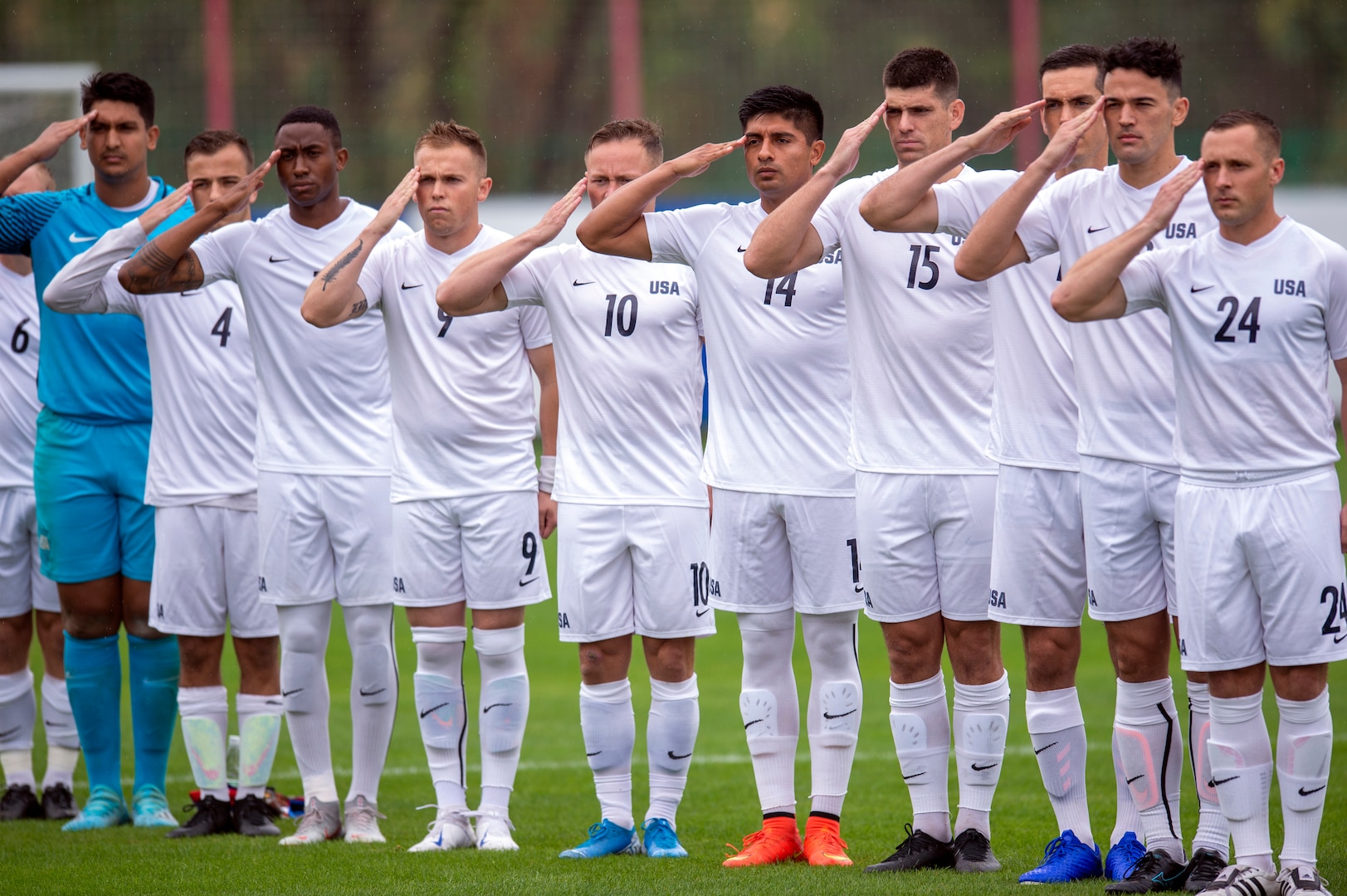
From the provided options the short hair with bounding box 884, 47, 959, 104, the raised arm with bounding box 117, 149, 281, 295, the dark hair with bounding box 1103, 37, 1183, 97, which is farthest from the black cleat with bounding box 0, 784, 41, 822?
the dark hair with bounding box 1103, 37, 1183, 97

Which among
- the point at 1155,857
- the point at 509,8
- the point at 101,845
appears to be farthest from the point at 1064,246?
the point at 509,8

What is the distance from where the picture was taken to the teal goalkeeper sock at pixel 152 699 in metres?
7.00

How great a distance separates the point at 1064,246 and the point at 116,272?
3866 mm

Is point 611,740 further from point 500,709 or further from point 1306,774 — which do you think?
point 1306,774

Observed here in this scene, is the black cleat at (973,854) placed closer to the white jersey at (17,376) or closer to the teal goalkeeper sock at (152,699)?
the teal goalkeeper sock at (152,699)

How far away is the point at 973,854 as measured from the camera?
5.50 m

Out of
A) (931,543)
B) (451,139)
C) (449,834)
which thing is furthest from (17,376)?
(931,543)

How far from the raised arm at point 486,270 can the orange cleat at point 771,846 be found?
2.17 metres

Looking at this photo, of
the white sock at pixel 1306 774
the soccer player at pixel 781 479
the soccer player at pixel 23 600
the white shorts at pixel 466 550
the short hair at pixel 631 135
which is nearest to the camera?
the white sock at pixel 1306 774

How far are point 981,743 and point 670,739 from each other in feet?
3.80

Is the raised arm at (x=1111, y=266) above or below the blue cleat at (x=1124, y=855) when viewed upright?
above

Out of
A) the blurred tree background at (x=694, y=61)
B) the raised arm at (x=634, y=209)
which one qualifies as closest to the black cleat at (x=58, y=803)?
the raised arm at (x=634, y=209)

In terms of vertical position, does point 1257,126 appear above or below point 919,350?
above

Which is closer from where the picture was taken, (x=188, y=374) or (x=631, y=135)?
(x=631, y=135)
